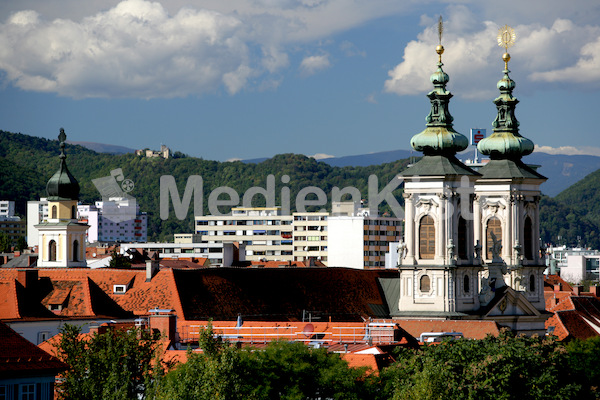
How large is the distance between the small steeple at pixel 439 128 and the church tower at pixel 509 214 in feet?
13.5

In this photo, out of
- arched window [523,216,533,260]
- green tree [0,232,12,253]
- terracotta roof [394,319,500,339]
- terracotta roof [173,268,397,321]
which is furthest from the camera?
green tree [0,232,12,253]

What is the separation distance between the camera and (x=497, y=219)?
292ft

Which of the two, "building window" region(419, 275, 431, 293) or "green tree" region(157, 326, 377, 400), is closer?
"green tree" region(157, 326, 377, 400)

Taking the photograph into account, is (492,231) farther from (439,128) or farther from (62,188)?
(62,188)

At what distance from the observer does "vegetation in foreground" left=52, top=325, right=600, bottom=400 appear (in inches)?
1816

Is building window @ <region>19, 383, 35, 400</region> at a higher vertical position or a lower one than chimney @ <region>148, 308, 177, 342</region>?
lower

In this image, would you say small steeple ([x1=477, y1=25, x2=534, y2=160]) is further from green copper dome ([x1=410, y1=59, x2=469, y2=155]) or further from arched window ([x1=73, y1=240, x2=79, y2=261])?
arched window ([x1=73, y1=240, x2=79, y2=261])

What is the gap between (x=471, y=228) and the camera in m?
84.5

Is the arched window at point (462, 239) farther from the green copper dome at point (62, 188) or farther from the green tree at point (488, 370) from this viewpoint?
the green copper dome at point (62, 188)

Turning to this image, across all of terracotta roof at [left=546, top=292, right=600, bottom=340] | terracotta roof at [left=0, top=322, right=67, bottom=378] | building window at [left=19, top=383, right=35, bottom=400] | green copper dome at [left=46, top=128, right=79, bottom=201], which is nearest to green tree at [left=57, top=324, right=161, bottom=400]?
terracotta roof at [left=0, top=322, right=67, bottom=378]

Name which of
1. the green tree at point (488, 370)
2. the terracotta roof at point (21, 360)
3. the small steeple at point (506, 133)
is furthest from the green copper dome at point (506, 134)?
the terracotta roof at point (21, 360)

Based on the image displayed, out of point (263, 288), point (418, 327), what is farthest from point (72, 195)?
point (418, 327)

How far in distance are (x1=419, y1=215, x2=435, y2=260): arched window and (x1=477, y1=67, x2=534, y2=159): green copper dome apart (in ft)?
32.6

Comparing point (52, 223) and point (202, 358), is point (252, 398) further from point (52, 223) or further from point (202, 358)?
point (52, 223)
